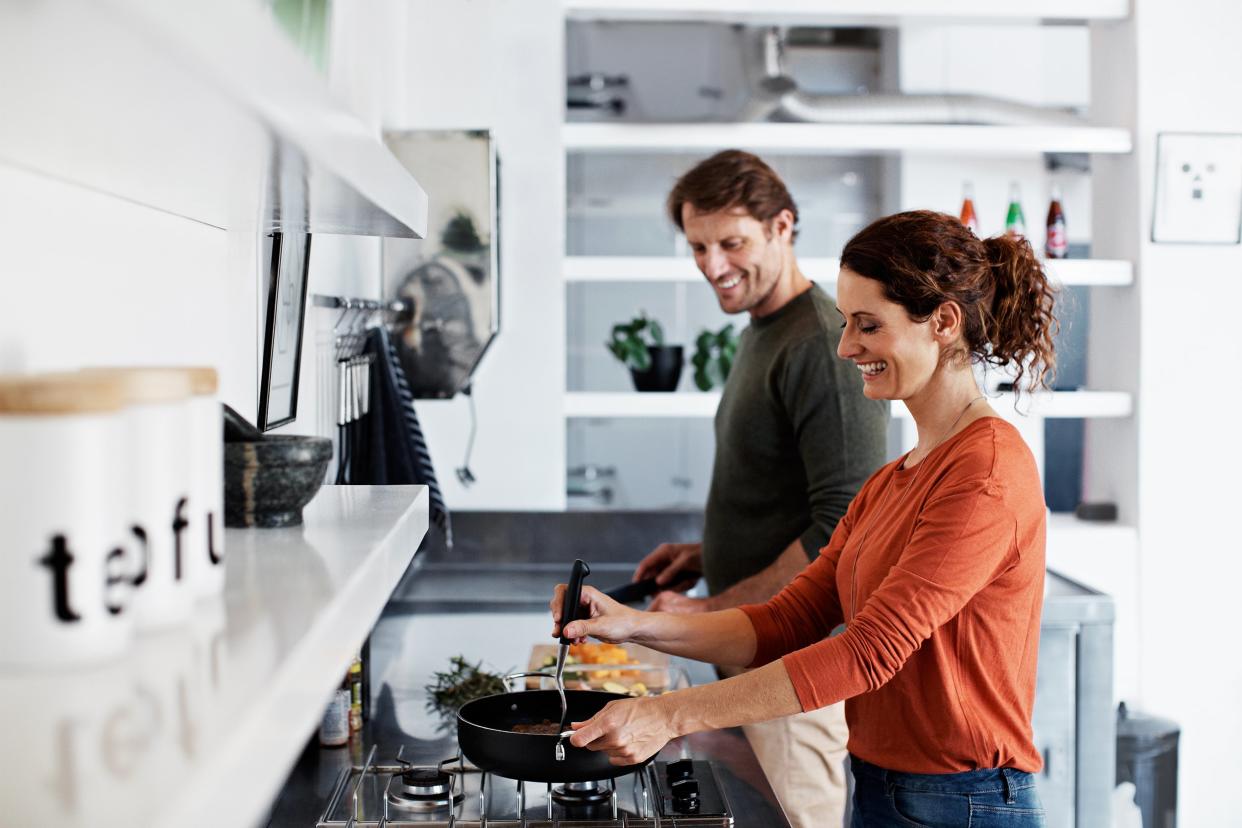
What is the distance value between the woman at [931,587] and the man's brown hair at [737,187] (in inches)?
25.6

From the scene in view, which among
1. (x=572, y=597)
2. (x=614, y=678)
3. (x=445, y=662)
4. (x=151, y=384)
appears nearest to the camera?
(x=151, y=384)

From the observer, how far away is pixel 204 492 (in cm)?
69

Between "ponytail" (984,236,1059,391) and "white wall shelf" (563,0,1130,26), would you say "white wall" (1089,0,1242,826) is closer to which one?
"white wall shelf" (563,0,1130,26)

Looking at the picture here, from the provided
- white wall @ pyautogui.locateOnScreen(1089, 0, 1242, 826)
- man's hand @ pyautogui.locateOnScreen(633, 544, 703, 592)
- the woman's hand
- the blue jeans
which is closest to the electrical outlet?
white wall @ pyautogui.locateOnScreen(1089, 0, 1242, 826)

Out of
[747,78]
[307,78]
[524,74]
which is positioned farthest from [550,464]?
[307,78]

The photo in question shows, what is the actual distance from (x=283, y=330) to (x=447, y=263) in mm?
896

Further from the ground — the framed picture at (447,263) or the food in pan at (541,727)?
the framed picture at (447,263)

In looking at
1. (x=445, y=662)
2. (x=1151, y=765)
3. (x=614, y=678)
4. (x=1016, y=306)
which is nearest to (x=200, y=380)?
(x=1016, y=306)

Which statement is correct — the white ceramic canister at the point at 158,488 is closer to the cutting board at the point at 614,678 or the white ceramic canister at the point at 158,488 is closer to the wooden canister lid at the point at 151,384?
the wooden canister lid at the point at 151,384

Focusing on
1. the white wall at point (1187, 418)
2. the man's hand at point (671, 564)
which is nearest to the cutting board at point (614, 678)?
the man's hand at point (671, 564)

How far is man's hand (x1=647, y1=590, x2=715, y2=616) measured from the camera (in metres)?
2.15

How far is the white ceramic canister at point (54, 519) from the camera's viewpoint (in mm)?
517

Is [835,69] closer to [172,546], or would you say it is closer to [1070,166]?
[1070,166]

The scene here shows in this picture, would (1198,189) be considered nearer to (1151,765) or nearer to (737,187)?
(1151,765)
